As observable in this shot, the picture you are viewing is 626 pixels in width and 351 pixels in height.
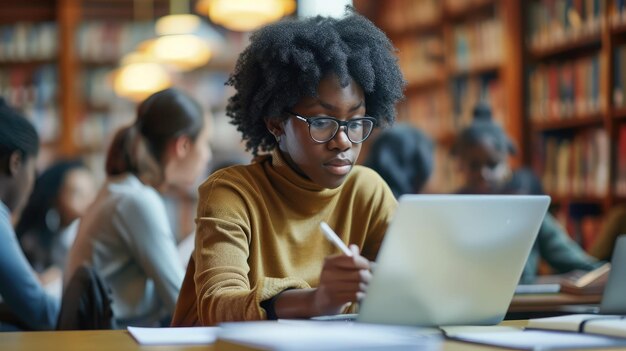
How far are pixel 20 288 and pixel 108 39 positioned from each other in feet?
19.4

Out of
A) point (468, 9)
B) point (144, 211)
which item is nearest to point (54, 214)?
point (144, 211)

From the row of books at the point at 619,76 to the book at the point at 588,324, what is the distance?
295cm

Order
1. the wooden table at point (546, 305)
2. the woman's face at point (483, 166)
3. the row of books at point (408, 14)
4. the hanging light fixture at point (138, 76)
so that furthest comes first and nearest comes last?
the hanging light fixture at point (138, 76) < the row of books at point (408, 14) < the woman's face at point (483, 166) < the wooden table at point (546, 305)

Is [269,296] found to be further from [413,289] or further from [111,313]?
[111,313]

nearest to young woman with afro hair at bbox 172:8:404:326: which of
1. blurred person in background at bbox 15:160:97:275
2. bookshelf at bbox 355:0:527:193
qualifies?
blurred person in background at bbox 15:160:97:275

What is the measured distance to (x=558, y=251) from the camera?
11.4ft

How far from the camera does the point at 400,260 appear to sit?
1340 mm

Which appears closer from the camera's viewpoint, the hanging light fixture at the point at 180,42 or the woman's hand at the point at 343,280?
the woman's hand at the point at 343,280

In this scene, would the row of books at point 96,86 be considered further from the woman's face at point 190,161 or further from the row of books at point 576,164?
the woman's face at point 190,161

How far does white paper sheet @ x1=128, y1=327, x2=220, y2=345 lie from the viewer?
1.38 m

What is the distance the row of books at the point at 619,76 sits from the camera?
169 inches

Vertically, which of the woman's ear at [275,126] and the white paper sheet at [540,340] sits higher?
the woman's ear at [275,126]

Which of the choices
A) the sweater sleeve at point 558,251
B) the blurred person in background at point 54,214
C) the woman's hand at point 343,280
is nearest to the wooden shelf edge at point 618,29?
the sweater sleeve at point 558,251

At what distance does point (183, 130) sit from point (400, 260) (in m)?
1.52
